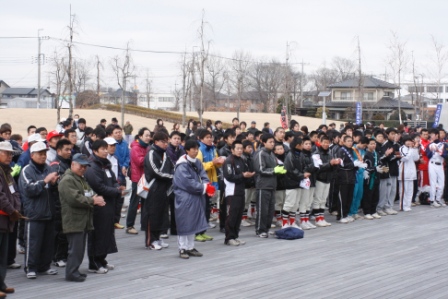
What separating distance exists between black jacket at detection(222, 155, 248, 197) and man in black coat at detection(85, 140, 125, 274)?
2349 millimetres

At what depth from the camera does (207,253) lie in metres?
9.05

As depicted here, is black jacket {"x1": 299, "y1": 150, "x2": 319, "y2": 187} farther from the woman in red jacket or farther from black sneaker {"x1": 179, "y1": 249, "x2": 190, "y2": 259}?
black sneaker {"x1": 179, "y1": 249, "x2": 190, "y2": 259}

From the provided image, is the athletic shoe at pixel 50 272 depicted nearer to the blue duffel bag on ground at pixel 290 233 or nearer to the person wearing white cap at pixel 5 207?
the person wearing white cap at pixel 5 207

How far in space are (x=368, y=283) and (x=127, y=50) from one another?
42731 millimetres

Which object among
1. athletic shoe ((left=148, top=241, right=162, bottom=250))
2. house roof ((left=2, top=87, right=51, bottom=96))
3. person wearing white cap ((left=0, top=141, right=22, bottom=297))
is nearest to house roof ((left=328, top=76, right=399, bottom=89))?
house roof ((left=2, top=87, right=51, bottom=96))

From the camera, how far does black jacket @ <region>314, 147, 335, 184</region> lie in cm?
1151

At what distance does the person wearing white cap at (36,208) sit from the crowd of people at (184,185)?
13 mm

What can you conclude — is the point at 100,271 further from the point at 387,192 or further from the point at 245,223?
the point at 387,192

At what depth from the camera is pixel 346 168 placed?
474 inches

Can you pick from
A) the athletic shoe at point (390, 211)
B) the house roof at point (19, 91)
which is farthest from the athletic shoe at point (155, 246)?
the house roof at point (19, 91)

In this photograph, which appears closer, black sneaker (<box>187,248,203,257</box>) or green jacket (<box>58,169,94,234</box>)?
green jacket (<box>58,169,94,234</box>)

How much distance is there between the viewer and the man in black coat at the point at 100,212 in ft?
25.1

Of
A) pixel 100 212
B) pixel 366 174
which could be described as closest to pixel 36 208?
pixel 100 212

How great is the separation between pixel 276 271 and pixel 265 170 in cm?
258
